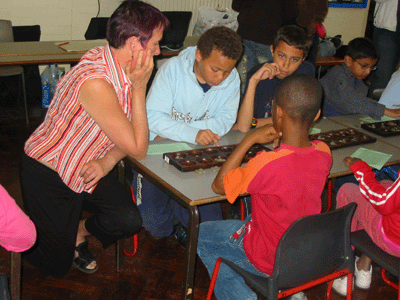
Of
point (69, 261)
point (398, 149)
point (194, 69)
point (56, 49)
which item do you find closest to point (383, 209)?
point (398, 149)

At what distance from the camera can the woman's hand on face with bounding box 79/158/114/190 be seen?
177cm

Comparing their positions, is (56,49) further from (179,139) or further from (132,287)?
(132,287)

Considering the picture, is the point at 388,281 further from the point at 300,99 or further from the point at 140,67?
the point at 140,67

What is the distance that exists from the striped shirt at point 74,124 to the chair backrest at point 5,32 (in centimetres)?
261

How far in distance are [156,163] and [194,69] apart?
0.61 meters

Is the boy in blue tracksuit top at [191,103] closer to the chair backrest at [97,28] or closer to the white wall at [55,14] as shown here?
the chair backrest at [97,28]

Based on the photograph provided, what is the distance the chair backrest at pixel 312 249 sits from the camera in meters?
1.37

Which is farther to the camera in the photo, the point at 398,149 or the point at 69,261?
the point at 398,149

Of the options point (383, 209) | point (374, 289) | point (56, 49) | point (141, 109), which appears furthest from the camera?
point (56, 49)

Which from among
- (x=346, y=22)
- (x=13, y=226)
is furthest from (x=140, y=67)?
(x=346, y=22)

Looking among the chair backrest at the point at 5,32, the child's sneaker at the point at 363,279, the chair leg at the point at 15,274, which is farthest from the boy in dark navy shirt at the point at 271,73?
the chair backrest at the point at 5,32

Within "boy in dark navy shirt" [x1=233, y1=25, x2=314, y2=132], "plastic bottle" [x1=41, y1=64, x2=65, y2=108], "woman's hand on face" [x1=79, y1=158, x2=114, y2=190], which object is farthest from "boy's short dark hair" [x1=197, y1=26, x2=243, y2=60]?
"plastic bottle" [x1=41, y1=64, x2=65, y2=108]

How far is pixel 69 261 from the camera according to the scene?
6.27 feet

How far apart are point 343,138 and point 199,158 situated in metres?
0.85
